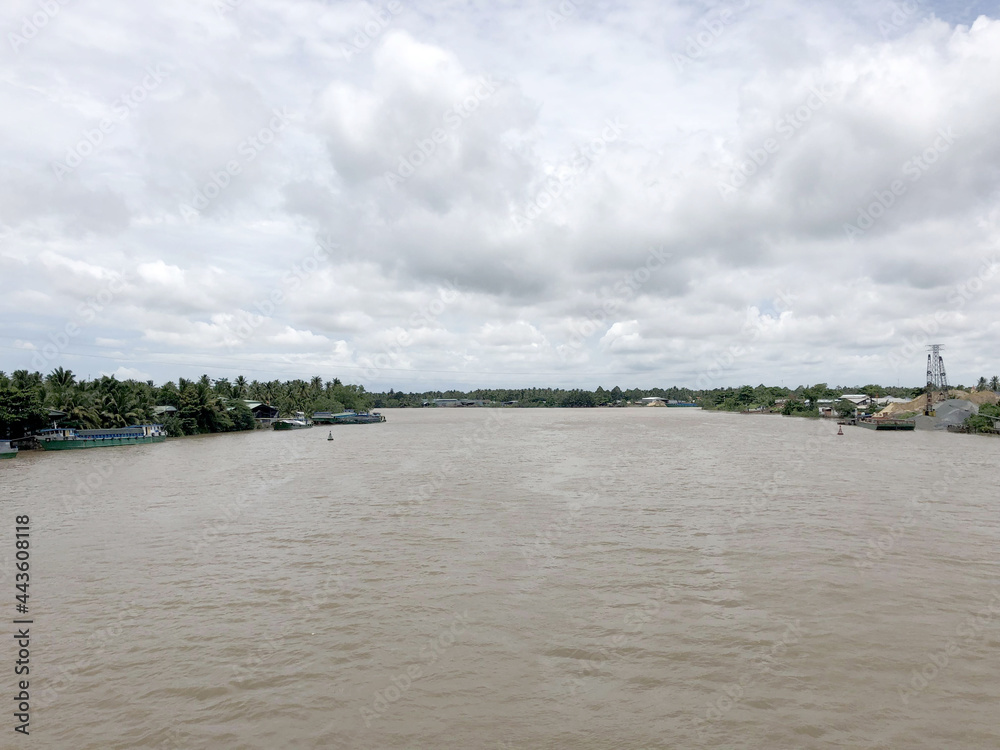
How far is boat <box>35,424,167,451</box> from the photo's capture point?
145ft

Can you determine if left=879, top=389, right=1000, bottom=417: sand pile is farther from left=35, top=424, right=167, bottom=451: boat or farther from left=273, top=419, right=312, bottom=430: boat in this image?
left=35, top=424, right=167, bottom=451: boat

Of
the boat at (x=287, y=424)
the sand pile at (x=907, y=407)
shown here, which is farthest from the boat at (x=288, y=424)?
the sand pile at (x=907, y=407)

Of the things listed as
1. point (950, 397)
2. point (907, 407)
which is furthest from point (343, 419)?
point (950, 397)

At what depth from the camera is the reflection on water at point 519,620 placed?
21.7 ft

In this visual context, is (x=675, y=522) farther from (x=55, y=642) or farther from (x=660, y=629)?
(x=55, y=642)

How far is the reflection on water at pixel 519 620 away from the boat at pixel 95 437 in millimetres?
28899

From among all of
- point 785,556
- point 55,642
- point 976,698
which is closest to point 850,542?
point 785,556

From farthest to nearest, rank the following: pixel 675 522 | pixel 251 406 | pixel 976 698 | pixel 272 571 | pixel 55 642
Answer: pixel 251 406, pixel 675 522, pixel 272 571, pixel 55 642, pixel 976 698

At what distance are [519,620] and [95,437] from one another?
49.8m

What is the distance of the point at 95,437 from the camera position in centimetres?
4644

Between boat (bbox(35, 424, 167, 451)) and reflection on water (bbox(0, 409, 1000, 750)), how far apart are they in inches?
1138

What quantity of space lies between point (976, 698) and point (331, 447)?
43834mm

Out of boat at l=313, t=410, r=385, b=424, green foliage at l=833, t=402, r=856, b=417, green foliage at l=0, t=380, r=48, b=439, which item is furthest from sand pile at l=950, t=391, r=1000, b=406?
green foliage at l=0, t=380, r=48, b=439

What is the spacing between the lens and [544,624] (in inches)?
365
